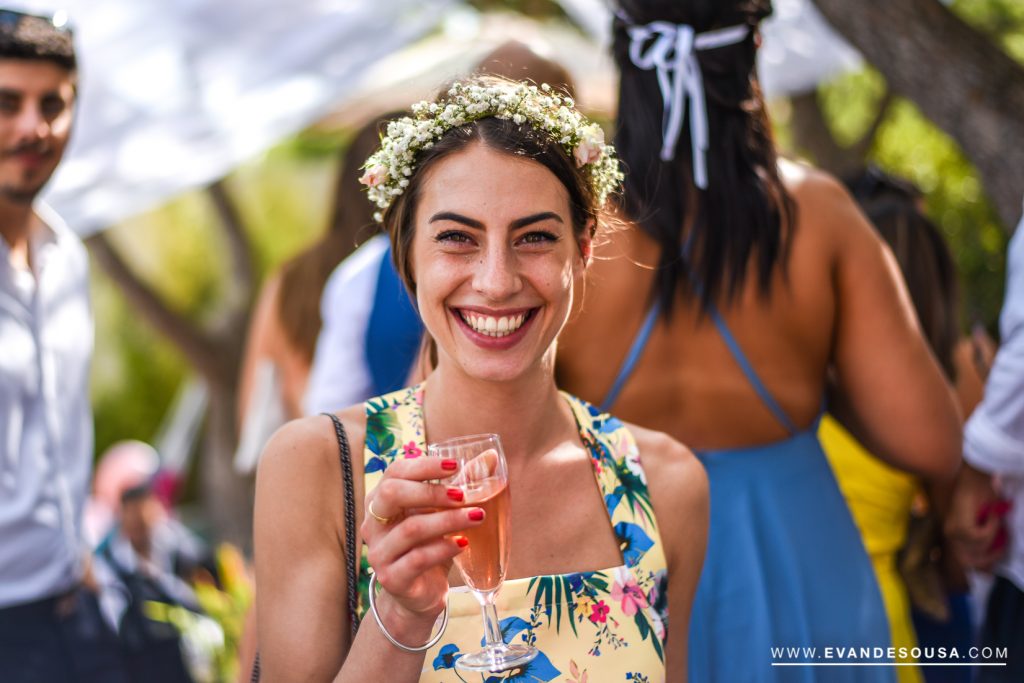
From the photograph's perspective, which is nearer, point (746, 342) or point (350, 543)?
point (350, 543)

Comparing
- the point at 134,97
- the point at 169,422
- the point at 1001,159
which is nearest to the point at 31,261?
the point at 134,97

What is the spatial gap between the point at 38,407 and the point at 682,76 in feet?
7.16

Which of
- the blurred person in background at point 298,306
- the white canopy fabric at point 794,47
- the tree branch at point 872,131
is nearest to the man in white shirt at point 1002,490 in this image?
the blurred person in background at point 298,306

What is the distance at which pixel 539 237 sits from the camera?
2287mm

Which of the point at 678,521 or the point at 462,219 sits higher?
the point at 462,219

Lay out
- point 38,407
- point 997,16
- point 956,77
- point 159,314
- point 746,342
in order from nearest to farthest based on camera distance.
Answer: point 746,342 < point 38,407 < point 956,77 < point 997,16 < point 159,314

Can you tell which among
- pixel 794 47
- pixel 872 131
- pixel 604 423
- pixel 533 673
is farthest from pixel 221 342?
pixel 533 673

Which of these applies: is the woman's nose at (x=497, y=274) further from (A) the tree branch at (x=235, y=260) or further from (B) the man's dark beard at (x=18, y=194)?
(A) the tree branch at (x=235, y=260)

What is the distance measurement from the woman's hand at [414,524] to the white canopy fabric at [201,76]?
3.02 metres

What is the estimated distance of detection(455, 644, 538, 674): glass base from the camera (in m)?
2.00

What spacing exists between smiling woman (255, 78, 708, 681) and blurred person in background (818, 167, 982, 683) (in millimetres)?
1554

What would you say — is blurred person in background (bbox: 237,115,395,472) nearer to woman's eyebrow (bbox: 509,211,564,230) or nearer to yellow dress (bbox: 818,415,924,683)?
yellow dress (bbox: 818,415,924,683)

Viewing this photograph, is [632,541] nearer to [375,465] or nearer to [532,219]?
[375,465]

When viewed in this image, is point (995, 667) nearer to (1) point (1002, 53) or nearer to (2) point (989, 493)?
(2) point (989, 493)
